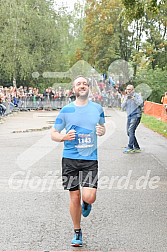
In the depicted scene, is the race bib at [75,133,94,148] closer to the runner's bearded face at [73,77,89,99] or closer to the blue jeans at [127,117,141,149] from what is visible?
the runner's bearded face at [73,77,89,99]

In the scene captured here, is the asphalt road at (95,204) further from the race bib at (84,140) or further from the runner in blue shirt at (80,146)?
the race bib at (84,140)

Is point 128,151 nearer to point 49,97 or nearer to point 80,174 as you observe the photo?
point 80,174

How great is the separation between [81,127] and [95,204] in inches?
89.0

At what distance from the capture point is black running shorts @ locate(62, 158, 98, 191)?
220 inches

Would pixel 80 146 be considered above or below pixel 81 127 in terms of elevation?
below

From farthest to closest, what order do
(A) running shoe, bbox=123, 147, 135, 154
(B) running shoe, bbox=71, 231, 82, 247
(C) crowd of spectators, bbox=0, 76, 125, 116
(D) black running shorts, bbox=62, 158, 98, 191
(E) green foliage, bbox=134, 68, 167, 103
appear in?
1. (E) green foliage, bbox=134, 68, 167, 103
2. (C) crowd of spectators, bbox=0, 76, 125, 116
3. (A) running shoe, bbox=123, 147, 135, 154
4. (D) black running shorts, bbox=62, 158, 98, 191
5. (B) running shoe, bbox=71, 231, 82, 247

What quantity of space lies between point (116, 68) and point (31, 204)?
3923cm

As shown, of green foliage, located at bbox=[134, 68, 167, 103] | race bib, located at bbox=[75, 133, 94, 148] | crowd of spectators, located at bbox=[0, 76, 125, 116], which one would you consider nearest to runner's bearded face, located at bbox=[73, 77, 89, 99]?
race bib, located at bbox=[75, 133, 94, 148]

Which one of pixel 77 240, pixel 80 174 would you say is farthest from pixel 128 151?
pixel 77 240

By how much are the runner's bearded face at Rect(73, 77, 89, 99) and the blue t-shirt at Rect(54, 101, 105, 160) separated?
14cm

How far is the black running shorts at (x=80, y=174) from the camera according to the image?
5.58 m

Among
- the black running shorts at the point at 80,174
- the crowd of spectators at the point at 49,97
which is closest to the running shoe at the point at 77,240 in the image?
the black running shorts at the point at 80,174

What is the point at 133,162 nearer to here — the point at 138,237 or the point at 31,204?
the point at 31,204

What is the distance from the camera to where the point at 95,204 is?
296 inches
